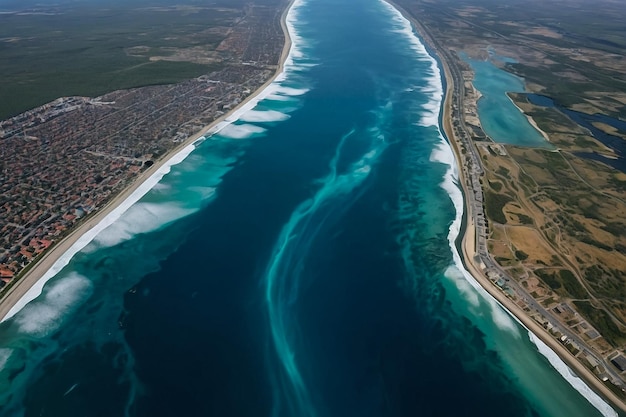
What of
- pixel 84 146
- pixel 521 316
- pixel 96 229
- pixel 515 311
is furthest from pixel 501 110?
pixel 96 229

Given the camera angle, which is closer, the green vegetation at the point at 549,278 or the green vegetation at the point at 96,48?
the green vegetation at the point at 549,278

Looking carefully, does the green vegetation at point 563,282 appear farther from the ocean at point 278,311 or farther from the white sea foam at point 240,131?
the white sea foam at point 240,131

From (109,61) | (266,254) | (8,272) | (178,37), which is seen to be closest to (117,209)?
(8,272)

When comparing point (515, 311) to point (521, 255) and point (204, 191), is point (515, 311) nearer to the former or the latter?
point (521, 255)

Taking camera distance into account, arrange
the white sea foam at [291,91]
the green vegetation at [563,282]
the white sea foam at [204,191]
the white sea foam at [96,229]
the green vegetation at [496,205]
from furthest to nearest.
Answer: the white sea foam at [291,91] < the white sea foam at [204,191] < the green vegetation at [496,205] < the green vegetation at [563,282] < the white sea foam at [96,229]

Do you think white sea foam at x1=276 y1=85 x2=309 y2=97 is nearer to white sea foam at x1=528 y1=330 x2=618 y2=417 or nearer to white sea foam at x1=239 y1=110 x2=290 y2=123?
white sea foam at x1=239 y1=110 x2=290 y2=123

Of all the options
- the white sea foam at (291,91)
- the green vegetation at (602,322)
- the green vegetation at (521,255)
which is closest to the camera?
the green vegetation at (602,322)

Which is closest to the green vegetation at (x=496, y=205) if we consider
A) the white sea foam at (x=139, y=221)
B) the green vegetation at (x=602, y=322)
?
the green vegetation at (x=602, y=322)
